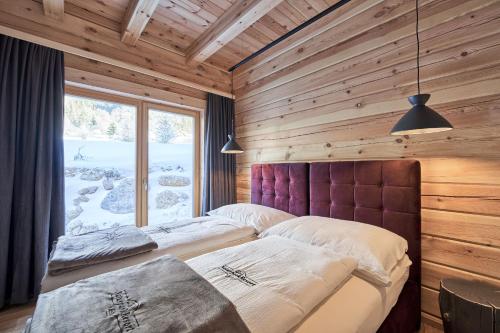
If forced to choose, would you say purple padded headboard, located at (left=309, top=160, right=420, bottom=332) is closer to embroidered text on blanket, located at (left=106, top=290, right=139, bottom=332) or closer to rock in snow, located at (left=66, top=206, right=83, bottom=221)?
embroidered text on blanket, located at (left=106, top=290, right=139, bottom=332)

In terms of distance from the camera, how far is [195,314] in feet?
2.81

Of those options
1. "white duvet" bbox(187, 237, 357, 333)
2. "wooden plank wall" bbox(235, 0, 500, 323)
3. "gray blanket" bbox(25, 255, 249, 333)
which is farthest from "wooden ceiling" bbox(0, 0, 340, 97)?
"gray blanket" bbox(25, 255, 249, 333)

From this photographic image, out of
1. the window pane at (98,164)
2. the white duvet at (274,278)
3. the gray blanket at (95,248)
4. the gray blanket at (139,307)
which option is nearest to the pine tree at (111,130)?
the window pane at (98,164)

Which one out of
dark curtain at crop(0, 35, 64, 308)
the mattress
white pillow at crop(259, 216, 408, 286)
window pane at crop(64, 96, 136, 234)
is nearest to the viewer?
the mattress

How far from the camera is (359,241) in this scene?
1430mm

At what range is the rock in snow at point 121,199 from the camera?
8.50 feet

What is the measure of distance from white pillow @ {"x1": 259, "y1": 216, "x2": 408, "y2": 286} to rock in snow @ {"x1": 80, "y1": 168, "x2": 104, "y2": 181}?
209 centimetres

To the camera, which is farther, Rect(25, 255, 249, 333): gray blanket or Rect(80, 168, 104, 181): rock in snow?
Rect(80, 168, 104, 181): rock in snow

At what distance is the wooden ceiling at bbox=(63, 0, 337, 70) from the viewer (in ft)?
7.04

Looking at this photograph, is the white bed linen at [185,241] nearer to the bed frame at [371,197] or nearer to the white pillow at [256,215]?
the white pillow at [256,215]

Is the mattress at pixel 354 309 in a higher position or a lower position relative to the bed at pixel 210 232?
lower

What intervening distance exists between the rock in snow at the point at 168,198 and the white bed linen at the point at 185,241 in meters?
0.85

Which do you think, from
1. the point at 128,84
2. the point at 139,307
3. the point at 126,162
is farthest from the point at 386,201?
the point at 128,84

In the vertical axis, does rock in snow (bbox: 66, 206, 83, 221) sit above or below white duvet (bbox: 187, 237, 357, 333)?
above
